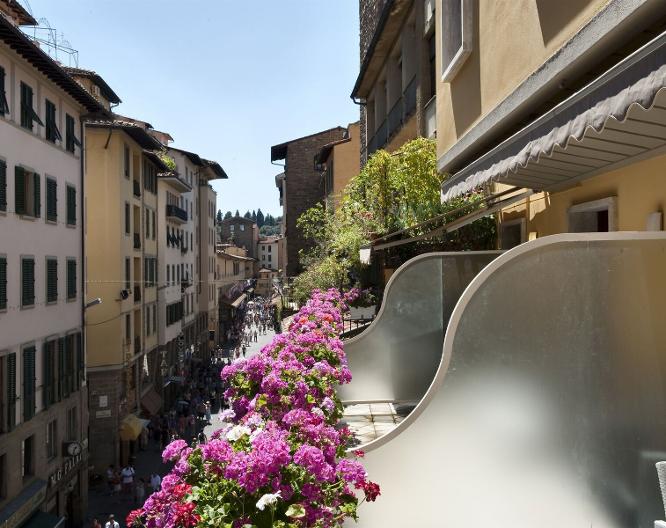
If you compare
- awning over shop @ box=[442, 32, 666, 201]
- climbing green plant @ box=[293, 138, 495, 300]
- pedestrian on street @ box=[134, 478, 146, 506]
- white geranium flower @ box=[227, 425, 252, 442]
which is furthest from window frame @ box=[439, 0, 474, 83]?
pedestrian on street @ box=[134, 478, 146, 506]

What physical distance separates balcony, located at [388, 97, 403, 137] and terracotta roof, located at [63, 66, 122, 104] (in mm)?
13499

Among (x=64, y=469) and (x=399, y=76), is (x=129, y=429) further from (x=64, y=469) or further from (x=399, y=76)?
(x=399, y=76)

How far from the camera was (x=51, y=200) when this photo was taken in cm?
2038

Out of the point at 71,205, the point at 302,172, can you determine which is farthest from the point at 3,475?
the point at 302,172

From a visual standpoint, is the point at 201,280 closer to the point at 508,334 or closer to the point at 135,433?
the point at 135,433

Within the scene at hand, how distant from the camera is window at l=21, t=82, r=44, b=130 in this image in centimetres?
1838

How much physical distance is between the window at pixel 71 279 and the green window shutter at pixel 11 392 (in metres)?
4.83

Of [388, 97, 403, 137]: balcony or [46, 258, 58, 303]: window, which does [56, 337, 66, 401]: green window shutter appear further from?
[388, 97, 403, 137]: balcony

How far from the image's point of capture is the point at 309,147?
5441 centimetres

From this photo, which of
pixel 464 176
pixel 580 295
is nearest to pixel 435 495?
pixel 580 295

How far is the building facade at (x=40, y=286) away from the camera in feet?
56.0

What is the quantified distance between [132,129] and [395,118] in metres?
12.6

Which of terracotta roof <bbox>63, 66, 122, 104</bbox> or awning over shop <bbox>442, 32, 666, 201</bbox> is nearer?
awning over shop <bbox>442, 32, 666, 201</bbox>

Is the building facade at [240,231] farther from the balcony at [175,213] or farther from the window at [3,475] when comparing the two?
the window at [3,475]
